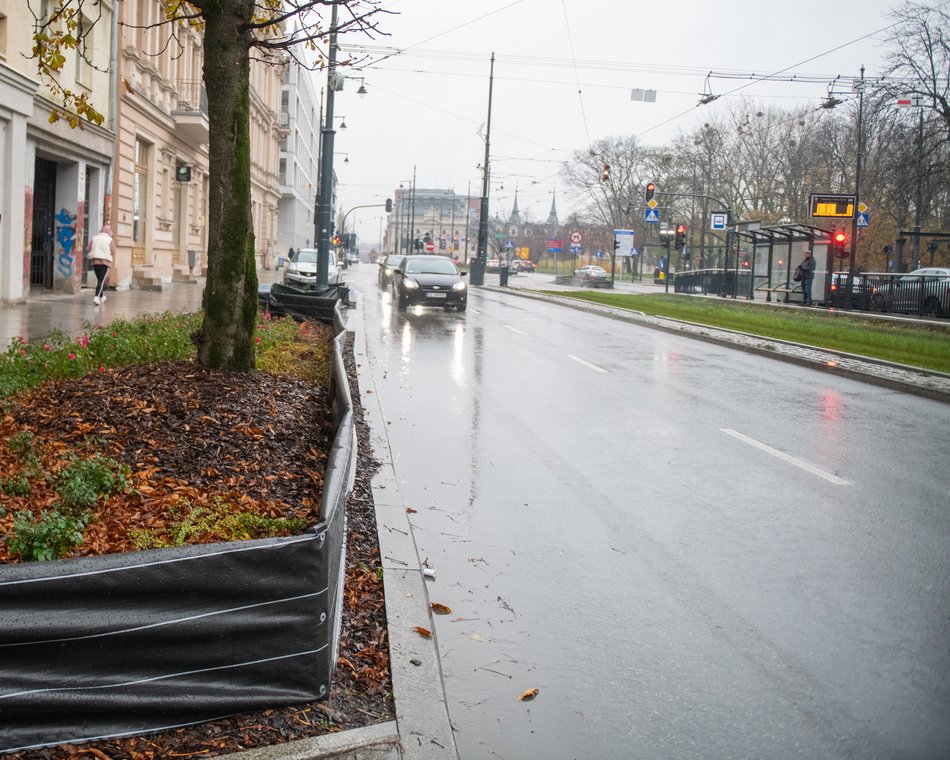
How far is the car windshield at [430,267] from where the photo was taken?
2658 cm

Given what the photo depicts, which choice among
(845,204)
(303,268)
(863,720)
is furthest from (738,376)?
(303,268)

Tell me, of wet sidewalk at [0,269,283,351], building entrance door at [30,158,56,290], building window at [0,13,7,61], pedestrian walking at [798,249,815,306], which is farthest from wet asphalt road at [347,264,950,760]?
pedestrian walking at [798,249,815,306]

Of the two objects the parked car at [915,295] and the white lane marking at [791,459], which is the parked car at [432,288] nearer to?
the parked car at [915,295]

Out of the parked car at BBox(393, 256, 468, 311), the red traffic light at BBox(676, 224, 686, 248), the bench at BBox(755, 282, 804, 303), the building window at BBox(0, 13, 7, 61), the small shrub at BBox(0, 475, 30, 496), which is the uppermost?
the building window at BBox(0, 13, 7, 61)

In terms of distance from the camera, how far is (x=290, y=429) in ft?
21.7

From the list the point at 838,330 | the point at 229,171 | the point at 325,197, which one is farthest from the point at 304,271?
the point at 229,171

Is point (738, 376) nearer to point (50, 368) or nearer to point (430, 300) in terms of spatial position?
point (50, 368)

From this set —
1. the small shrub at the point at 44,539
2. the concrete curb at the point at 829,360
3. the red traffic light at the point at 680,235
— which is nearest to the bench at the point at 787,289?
the red traffic light at the point at 680,235

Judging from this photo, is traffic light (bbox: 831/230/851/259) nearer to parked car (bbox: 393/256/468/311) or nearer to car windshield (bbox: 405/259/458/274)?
car windshield (bbox: 405/259/458/274)

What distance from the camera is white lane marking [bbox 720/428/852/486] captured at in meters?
7.38

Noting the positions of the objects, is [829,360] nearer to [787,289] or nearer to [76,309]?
[76,309]

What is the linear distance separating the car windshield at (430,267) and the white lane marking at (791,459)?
1782 cm

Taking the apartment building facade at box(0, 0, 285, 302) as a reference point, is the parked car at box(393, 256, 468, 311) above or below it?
below

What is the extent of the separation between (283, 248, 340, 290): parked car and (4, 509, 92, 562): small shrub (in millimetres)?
28171
